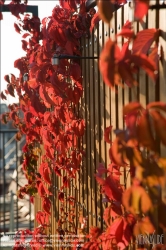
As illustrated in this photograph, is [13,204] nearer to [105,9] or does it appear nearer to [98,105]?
[98,105]

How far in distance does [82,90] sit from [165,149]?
4.22 feet

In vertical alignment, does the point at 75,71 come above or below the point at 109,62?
above

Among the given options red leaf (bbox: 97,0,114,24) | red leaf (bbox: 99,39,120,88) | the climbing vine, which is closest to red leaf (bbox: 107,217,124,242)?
the climbing vine

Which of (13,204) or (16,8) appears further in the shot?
(13,204)

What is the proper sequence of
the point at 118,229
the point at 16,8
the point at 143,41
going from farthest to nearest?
the point at 16,8
the point at 118,229
the point at 143,41

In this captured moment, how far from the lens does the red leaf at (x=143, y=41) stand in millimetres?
1496

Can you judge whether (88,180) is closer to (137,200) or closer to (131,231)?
(131,231)

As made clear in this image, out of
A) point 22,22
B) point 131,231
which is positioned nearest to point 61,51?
point 22,22

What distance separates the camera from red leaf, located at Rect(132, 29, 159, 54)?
1.50 m

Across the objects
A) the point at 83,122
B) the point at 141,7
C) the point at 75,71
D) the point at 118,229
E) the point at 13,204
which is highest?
the point at 75,71

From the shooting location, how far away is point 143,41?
4.95ft

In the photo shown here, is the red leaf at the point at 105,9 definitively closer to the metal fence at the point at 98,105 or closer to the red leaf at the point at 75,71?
the metal fence at the point at 98,105

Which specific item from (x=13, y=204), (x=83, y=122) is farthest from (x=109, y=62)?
(x=13, y=204)

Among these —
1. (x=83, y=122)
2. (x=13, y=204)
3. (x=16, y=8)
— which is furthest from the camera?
(x=13, y=204)
